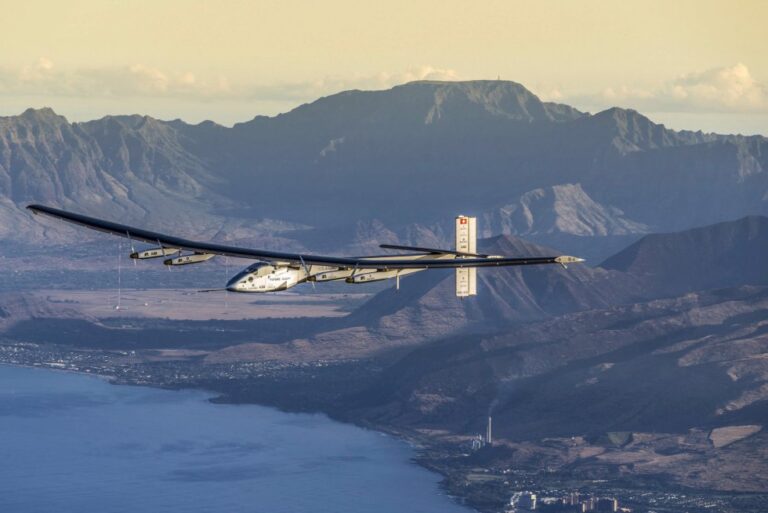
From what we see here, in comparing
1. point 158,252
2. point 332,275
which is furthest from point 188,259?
point 332,275

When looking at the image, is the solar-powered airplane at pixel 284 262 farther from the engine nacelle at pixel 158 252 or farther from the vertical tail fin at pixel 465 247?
the vertical tail fin at pixel 465 247

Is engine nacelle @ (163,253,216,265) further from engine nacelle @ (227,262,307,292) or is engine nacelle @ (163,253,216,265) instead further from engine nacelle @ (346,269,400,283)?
engine nacelle @ (346,269,400,283)

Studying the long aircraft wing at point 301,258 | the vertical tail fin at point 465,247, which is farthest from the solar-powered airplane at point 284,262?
the vertical tail fin at point 465,247

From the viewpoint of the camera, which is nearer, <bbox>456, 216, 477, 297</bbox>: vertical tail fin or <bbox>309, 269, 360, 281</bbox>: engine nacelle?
<bbox>309, 269, 360, 281</bbox>: engine nacelle

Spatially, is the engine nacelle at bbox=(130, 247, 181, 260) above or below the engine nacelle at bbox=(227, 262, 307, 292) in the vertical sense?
above

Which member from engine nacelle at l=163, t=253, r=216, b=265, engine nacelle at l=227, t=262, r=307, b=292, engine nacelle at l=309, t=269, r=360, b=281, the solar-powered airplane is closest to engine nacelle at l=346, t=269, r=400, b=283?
the solar-powered airplane

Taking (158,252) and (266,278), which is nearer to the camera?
(266,278)

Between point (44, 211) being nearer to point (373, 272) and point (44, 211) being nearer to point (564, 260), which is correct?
point (373, 272)

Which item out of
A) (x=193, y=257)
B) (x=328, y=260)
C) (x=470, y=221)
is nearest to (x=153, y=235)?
(x=193, y=257)

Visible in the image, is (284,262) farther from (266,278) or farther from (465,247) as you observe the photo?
(465,247)
